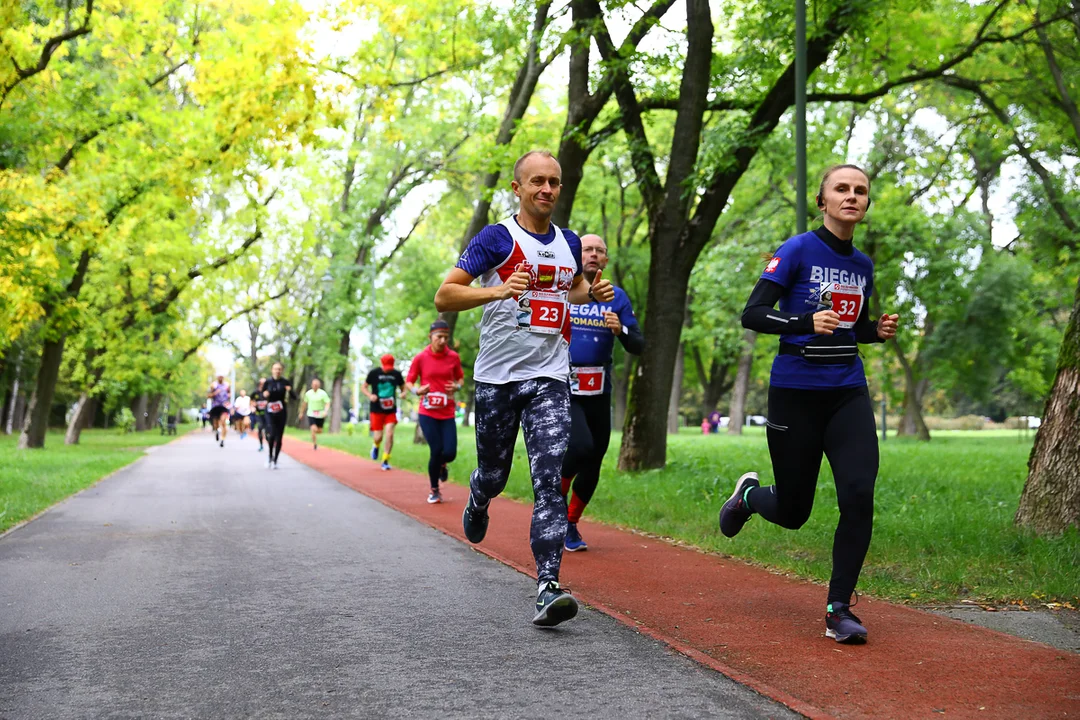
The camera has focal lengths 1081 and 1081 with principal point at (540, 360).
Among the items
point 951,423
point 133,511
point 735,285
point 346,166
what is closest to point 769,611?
point 133,511

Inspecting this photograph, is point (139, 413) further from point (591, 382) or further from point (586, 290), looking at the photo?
point (586, 290)

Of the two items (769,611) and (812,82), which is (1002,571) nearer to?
(769,611)

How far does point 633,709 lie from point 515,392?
2.09 m

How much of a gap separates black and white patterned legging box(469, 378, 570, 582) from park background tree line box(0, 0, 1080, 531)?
3988 mm

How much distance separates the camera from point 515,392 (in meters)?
5.57

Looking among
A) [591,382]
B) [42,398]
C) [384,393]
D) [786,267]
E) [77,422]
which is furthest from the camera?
[77,422]

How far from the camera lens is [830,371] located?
203 inches

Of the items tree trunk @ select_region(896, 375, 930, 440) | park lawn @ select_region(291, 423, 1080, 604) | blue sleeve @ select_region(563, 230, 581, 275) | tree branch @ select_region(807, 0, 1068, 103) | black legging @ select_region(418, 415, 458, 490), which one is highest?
tree branch @ select_region(807, 0, 1068, 103)

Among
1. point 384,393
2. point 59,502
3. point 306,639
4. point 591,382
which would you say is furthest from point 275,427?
point 306,639

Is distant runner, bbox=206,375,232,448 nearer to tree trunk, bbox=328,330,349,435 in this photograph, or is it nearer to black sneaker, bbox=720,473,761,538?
tree trunk, bbox=328,330,349,435

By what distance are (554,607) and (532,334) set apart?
138cm

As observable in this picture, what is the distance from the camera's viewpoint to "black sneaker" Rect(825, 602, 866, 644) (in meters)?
4.88

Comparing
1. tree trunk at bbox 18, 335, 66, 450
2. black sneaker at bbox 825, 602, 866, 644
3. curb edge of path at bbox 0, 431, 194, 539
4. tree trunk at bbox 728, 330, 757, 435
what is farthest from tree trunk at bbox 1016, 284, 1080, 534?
tree trunk at bbox 728, 330, 757, 435

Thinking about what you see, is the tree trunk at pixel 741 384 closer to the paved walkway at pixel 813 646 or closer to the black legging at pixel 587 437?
the black legging at pixel 587 437
